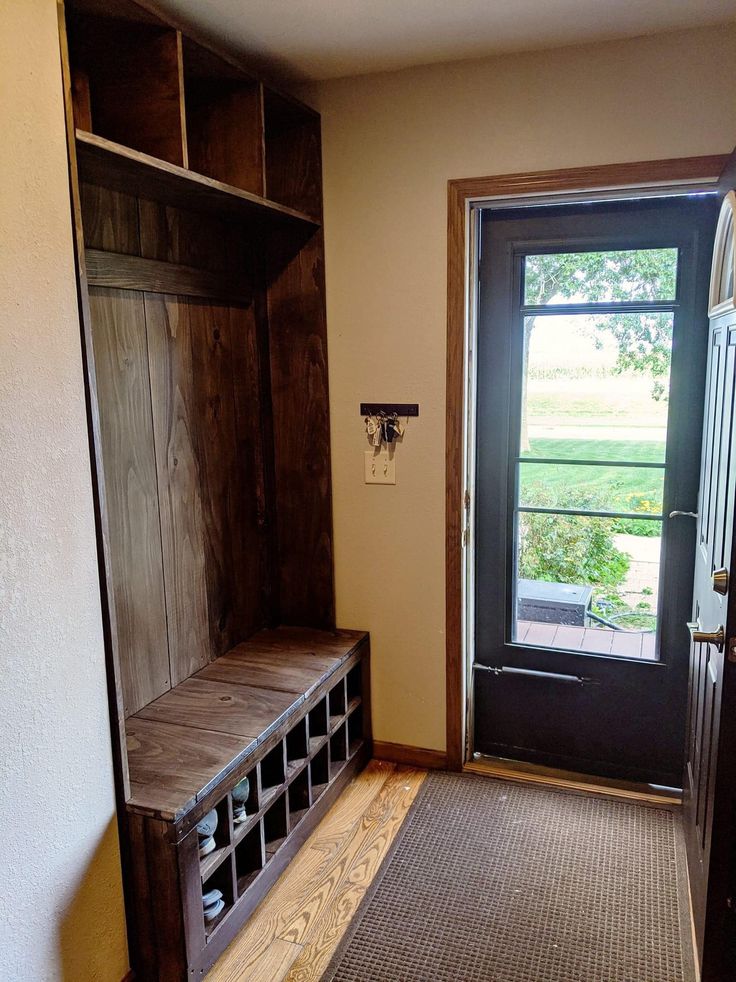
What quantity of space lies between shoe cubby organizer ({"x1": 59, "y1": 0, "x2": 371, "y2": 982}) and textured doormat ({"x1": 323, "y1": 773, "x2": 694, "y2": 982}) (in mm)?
348

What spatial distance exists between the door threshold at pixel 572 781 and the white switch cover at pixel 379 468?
1.09 metres

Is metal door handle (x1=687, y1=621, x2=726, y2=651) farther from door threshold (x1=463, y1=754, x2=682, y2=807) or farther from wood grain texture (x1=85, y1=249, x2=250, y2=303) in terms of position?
wood grain texture (x1=85, y1=249, x2=250, y2=303)

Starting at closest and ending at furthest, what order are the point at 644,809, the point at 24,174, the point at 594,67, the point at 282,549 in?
the point at 24,174
the point at 594,67
the point at 644,809
the point at 282,549

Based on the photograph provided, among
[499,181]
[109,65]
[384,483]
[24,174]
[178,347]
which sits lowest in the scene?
[384,483]

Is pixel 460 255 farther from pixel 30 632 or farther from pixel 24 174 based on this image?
pixel 30 632

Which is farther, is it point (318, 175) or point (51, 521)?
point (318, 175)

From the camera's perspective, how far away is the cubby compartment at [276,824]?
212cm

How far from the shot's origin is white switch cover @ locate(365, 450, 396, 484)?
2568 mm

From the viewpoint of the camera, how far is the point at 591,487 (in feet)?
8.29

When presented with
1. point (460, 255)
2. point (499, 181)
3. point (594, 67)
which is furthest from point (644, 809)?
point (594, 67)

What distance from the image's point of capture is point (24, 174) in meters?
1.37

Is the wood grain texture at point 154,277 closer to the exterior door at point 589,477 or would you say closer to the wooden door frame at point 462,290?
the wooden door frame at point 462,290

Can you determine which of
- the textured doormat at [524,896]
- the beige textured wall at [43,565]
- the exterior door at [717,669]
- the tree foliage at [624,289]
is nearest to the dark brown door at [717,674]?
the exterior door at [717,669]

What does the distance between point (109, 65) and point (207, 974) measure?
221 centimetres
